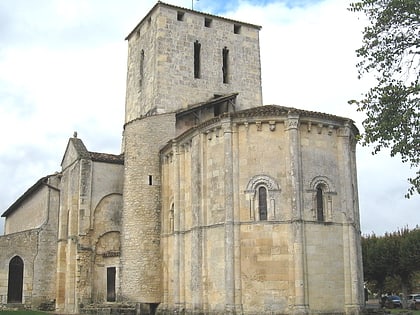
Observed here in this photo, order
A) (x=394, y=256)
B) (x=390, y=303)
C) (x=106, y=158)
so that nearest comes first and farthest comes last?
(x=106, y=158), (x=394, y=256), (x=390, y=303)

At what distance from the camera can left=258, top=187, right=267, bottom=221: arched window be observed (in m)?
22.1

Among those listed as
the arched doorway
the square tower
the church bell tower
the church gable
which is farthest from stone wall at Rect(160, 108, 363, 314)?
the arched doorway

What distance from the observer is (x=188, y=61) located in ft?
107

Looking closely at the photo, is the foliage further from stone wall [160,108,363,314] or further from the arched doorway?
the arched doorway

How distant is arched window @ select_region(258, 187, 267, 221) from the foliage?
20.3 meters

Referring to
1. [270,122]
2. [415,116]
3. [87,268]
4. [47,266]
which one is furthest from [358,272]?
[47,266]

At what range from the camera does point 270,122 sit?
22.8 meters

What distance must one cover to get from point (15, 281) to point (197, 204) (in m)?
14.1

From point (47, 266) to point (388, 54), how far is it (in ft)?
81.9

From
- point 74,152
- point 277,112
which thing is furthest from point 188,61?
point 277,112

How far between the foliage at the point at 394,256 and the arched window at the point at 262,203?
2028 centimetres

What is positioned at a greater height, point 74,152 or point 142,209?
point 74,152

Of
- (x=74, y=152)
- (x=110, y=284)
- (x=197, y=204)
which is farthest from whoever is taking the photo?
(x=74, y=152)

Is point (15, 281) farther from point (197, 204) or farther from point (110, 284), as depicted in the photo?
point (197, 204)
